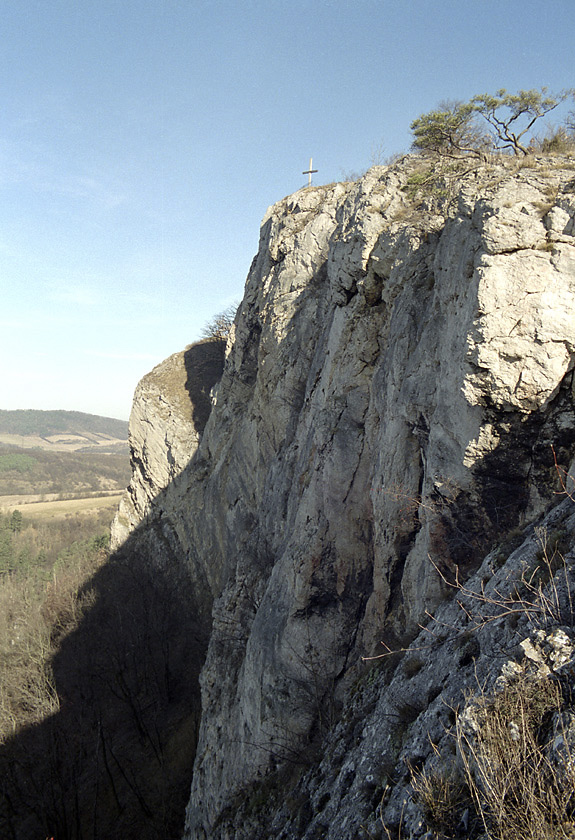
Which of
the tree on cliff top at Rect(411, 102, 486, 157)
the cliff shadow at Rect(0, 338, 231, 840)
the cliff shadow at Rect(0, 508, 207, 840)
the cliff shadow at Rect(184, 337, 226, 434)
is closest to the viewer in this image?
the tree on cliff top at Rect(411, 102, 486, 157)

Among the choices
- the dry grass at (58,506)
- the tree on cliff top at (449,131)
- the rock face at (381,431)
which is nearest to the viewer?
the rock face at (381,431)

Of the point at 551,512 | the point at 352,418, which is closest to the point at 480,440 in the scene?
the point at 551,512

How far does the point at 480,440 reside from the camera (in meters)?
7.64

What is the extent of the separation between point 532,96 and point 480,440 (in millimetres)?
10004

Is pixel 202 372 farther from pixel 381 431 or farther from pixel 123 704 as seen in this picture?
pixel 381 431

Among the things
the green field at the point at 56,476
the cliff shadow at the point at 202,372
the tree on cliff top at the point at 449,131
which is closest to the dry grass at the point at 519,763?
the tree on cliff top at the point at 449,131

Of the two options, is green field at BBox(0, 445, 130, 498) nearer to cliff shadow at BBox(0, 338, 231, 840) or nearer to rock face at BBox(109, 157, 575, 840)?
cliff shadow at BBox(0, 338, 231, 840)

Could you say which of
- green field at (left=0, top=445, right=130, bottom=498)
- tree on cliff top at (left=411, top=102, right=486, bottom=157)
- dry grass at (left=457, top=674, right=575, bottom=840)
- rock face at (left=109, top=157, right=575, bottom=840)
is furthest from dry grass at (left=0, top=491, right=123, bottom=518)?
dry grass at (left=457, top=674, right=575, bottom=840)

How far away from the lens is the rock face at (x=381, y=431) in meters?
7.46

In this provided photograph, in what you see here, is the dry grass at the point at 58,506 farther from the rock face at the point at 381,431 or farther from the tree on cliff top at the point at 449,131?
the tree on cliff top at the point at 449,131

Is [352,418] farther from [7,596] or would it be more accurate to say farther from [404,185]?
[7,596]

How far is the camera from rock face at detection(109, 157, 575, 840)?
7.46m

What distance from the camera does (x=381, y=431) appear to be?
1068 cm

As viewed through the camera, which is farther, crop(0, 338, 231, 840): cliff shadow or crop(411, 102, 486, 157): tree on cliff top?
crop(0, 338, 231, 840): cliff shadow
